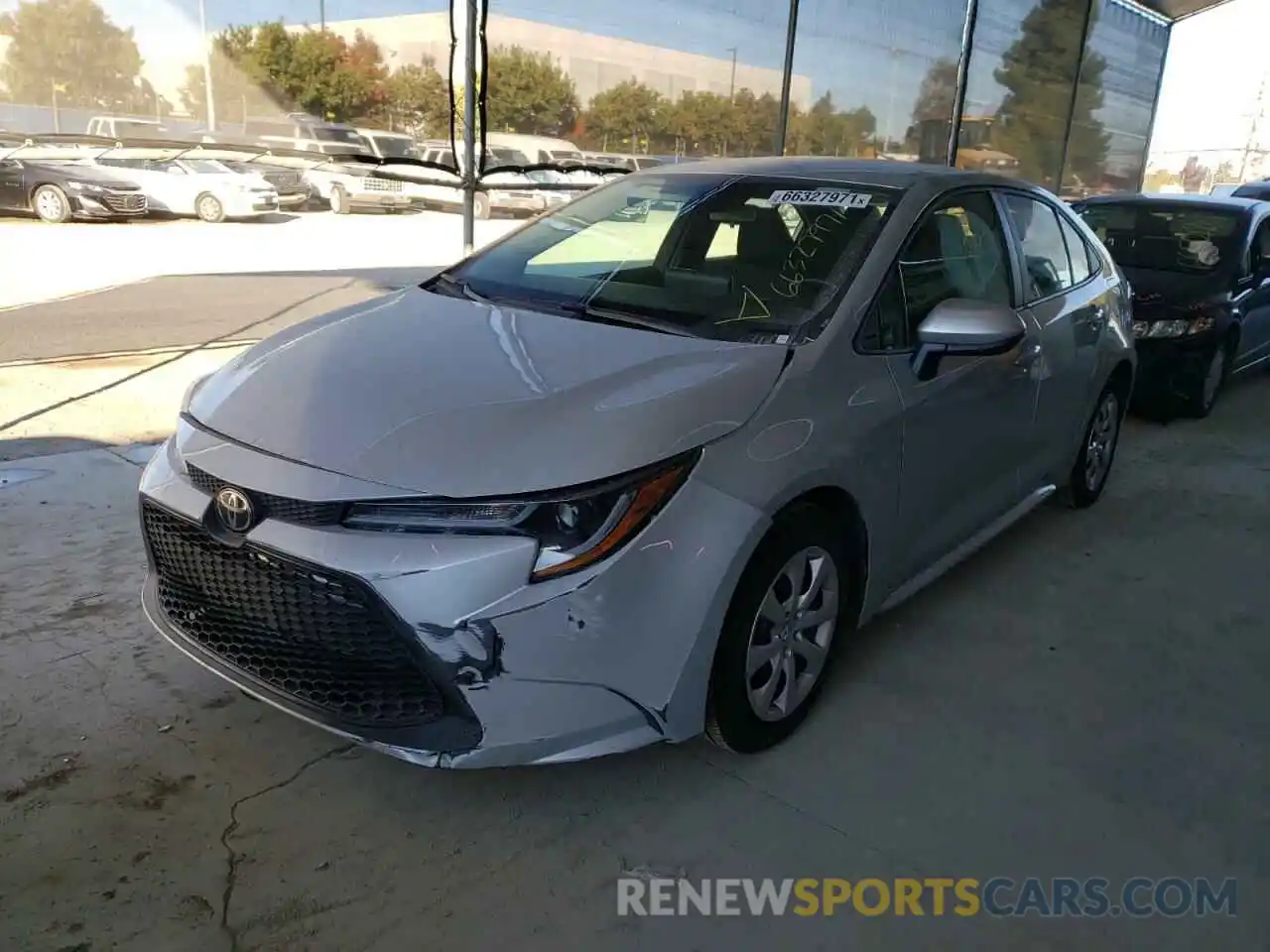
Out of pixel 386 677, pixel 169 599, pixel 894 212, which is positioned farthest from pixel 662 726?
pixel 894 212

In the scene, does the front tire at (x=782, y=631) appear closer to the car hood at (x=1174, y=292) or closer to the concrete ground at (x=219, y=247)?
the car hood at (x=1174, y=292)

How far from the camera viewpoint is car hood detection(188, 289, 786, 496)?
7.29 ft

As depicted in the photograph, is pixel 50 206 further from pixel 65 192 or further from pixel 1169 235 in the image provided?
pixel 1169 235

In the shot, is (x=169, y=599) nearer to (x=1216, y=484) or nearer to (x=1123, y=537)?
(x=1123, y=537)

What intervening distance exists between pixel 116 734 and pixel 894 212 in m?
2.79

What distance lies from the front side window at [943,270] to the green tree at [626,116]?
6347mm

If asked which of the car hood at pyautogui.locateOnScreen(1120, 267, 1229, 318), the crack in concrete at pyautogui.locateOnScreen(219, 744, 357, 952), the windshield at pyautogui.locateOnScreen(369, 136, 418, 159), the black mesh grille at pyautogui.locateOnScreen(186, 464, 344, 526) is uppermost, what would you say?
the windshield at pyautogui.locateOnScreen(369, 136, 418, 159)

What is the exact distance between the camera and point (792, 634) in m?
2.74

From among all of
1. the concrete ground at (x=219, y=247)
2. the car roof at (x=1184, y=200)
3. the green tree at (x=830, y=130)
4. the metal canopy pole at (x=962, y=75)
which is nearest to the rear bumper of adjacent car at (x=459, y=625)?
the car roof at (x=1184, y=200)

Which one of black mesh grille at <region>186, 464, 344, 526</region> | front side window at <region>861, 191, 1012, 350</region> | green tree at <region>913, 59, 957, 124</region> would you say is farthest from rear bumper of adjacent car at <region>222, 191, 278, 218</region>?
black mesh grille at <region>186, 464, 344, 526</region>

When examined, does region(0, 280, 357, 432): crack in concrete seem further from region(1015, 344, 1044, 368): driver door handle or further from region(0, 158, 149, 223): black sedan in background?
region(0, 158, 149, 223): black sedan in background

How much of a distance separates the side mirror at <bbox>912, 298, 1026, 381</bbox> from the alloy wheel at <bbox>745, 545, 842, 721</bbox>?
73cm

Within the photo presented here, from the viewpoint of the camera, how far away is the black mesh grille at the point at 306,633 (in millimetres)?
2193

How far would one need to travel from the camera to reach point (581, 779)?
2670 mm
